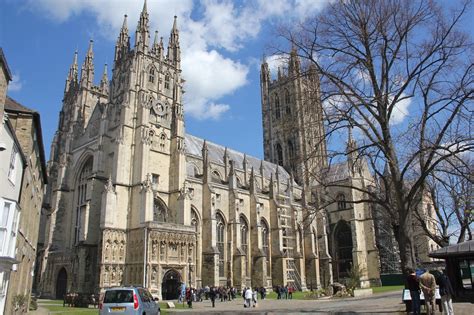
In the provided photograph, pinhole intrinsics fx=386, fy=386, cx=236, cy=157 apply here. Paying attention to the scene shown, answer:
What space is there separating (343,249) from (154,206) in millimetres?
30519

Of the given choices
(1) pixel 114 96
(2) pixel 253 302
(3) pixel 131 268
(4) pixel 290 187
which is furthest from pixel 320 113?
(4) pixel 290 187

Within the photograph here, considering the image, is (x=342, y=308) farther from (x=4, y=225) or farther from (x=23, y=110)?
(x=23, y=110)

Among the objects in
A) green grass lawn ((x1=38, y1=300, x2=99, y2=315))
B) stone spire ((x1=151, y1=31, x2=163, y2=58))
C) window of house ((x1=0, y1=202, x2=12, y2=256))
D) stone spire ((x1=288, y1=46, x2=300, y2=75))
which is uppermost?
stone spire ((x1=151, y1=31, x2=163, y2=58))

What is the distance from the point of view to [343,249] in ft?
178

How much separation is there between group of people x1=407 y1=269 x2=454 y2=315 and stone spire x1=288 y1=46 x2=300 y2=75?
8465 mm

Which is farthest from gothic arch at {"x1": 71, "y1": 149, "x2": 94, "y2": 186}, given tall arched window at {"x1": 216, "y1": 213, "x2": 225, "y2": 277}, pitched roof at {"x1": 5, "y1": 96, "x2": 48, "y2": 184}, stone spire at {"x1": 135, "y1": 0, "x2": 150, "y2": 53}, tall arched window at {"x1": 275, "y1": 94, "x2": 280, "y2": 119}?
tall arched window at {"x1": 275, "y1": 94, "x2": 280, "y2": 119}

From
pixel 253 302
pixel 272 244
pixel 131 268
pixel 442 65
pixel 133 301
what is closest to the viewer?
pixel 133 301

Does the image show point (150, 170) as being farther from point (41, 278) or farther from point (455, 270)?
point (455, 270)

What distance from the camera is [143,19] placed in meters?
41.5

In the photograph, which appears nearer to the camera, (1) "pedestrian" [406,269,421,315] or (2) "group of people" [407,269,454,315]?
(2) "group of people" [407,269,454,315]

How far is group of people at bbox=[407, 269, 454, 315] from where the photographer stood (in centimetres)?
1115

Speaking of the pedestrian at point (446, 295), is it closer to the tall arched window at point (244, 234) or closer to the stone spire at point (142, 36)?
the tall arched window at point (244, 234)

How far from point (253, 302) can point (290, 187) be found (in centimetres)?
2724

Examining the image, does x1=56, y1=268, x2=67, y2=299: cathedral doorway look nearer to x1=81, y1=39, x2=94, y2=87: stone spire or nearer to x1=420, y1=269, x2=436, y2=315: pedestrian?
x1=81, y1=39, x2=94, y2=87: stone spire
